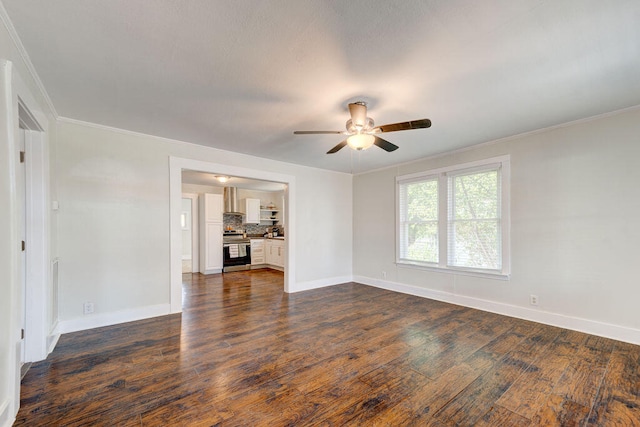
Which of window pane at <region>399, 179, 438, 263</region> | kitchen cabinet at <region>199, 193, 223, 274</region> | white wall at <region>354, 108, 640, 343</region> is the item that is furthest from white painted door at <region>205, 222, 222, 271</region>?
white wall at <region>354, 108, 640, 343</region>

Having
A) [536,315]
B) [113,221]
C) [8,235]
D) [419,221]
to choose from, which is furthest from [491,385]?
[113,221]

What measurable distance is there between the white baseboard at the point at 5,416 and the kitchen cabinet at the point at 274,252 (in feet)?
18.9

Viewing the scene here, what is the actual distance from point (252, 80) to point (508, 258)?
12.8 feet

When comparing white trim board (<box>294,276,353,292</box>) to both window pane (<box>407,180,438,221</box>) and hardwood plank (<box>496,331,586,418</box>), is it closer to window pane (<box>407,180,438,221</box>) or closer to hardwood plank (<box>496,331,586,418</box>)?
window pane (<box>407,180,438,221</box>)

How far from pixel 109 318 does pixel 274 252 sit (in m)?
4.52

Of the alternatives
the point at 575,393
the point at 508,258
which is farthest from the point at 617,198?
the point at 575,393

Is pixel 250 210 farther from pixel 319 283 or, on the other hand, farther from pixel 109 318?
pixel 109 318

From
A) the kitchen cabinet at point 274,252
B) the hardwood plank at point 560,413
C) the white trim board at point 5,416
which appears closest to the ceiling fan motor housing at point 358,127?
the hardwood plank at point 560,413

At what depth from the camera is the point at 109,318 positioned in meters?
3.35

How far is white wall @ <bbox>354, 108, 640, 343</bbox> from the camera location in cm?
291

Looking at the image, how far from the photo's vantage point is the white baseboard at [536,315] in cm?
291

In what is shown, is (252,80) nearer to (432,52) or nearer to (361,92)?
(361,92)

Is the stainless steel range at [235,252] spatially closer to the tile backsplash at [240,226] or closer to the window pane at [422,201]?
the tile backsplash at [240,226]

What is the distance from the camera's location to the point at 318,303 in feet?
14.3
